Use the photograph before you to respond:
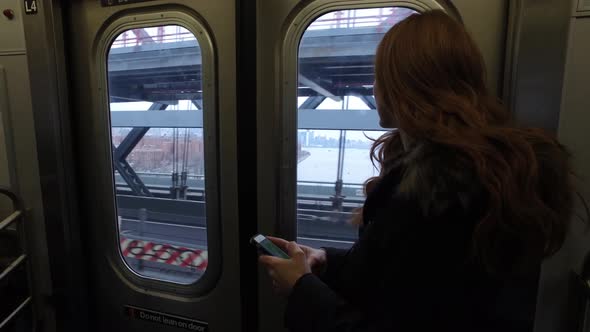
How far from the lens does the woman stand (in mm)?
624

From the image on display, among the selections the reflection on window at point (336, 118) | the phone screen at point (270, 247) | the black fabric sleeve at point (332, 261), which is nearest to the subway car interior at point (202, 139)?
the reflection on window at point (336, 118)

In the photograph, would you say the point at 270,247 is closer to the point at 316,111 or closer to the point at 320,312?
the point at 320,312

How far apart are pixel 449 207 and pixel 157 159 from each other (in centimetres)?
161

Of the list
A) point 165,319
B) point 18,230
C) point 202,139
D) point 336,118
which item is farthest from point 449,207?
point 18,230

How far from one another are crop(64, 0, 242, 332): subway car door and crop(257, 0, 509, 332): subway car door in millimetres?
194

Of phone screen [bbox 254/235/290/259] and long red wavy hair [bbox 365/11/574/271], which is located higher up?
long red wavy hair [bbox 365/11/574/271]

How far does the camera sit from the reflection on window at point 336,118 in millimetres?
1392

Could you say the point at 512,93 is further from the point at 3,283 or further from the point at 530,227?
the point at 3,283

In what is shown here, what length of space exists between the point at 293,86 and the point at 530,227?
108 centimetres

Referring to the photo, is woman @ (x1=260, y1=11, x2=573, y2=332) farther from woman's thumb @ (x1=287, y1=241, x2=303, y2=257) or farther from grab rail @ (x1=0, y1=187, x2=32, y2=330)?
grab rail @ (x1=0, y1=187, x2=32, y2=330)

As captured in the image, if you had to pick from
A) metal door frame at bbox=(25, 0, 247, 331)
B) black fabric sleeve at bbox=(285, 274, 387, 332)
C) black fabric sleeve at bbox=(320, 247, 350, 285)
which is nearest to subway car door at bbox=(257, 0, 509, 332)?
metal door frame at bbox=(25, 0, 247, 331)

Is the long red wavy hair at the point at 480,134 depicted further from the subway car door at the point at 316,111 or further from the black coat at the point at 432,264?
the subway car door at the point at 316,111

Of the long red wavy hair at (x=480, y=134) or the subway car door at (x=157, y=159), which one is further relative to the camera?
the subway car door at (x=157, y=159)

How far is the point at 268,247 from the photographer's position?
104 centimetres
